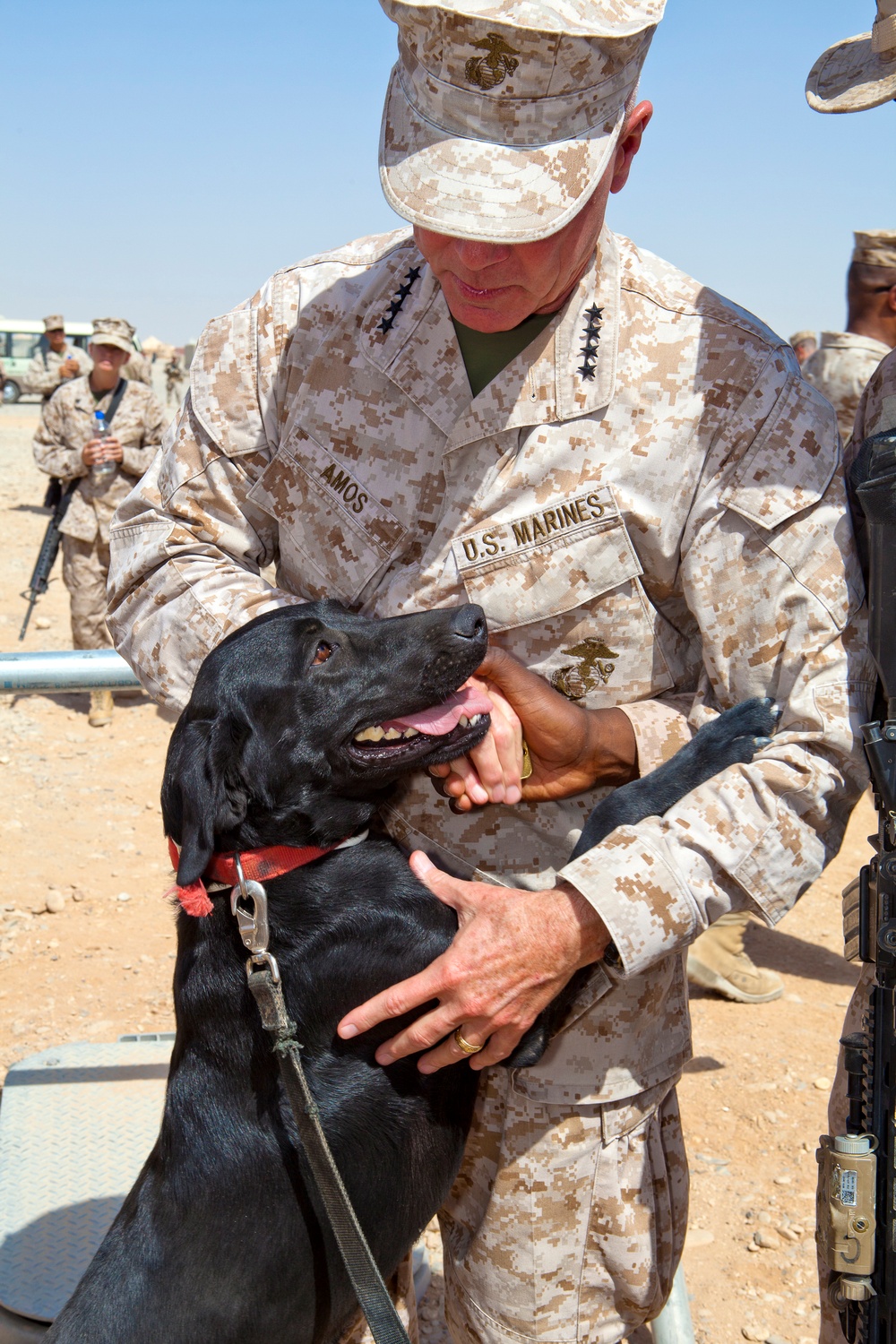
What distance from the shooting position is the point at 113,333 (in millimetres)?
10445

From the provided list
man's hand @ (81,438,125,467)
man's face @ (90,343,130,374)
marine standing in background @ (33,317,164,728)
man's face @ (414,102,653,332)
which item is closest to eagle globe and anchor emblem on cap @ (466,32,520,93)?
man's face @ (414,102,653,332)

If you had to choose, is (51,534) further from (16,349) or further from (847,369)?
(16,349)

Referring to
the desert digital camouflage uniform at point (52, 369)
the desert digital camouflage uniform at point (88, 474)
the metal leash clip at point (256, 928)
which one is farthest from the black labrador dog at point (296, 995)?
the desert digital camouflage uniform at point (52, 369)

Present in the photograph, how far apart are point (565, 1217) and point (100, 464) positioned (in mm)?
8717

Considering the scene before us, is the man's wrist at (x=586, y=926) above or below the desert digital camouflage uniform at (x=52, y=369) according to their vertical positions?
above

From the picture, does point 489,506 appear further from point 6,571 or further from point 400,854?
point 6,571

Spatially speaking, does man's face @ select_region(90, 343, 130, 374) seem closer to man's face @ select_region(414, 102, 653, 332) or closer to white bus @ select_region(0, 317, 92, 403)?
man's face @ select_region(414, 102, 653, 332)

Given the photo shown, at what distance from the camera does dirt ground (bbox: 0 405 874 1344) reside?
3.59 m

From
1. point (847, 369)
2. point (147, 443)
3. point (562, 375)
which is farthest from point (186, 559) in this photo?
point (147, 443)

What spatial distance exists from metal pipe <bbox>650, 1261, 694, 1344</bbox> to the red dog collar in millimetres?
1491

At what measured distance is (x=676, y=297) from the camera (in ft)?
7.27

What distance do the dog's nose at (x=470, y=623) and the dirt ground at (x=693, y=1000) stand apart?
228 centimetres

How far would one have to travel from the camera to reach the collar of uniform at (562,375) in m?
2.16

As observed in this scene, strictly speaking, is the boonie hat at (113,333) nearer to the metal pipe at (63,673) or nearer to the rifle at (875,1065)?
the metal pipe at (63,673)
